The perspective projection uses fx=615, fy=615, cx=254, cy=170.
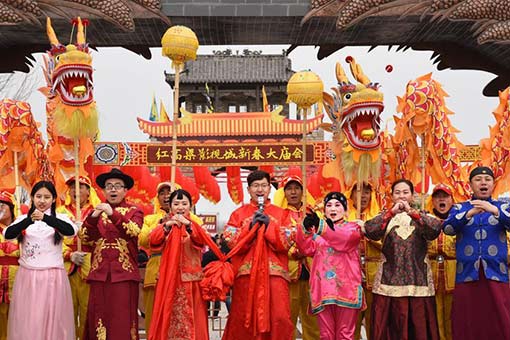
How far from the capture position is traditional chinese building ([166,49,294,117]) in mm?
20609

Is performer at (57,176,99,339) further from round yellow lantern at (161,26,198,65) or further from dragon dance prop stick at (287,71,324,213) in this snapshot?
dragon dance prop stick at (287,71,324,213)

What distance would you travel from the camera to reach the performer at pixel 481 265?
3.90m

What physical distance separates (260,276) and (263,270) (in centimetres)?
4

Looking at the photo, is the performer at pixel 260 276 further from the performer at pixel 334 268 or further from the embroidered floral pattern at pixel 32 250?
the embroidered floral pattern at pixel 32 250

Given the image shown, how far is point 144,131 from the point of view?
454 inches

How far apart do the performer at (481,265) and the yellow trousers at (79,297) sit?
8.66 feet

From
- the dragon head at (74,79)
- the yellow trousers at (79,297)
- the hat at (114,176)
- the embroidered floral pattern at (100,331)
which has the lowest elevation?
the embroidered floral pattern at (100,331)

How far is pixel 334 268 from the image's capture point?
405cm

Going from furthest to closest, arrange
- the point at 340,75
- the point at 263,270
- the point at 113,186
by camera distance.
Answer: the point at 340,75, the point at 113,186, the point at 263,270

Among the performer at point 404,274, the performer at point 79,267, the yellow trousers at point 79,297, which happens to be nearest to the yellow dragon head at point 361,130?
the performer at point 404,274

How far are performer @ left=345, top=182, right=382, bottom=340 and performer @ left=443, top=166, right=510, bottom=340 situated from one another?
71cm

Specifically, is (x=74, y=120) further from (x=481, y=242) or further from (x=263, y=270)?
(x=481, y=242)

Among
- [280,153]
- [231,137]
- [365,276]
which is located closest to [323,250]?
[365,276]

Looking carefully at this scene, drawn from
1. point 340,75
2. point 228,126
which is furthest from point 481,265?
point 228,126
